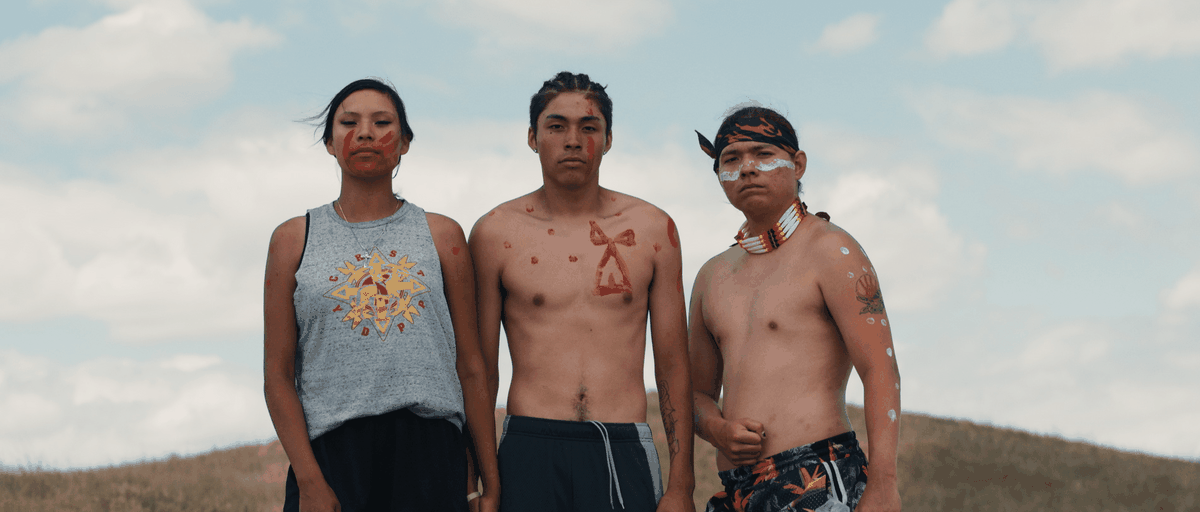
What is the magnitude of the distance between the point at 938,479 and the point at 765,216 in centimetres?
1370

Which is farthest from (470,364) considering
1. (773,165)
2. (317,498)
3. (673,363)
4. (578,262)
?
(773,165)

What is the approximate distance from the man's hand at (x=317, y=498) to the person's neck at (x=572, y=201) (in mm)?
2008

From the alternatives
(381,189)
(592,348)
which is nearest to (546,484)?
(592,348)

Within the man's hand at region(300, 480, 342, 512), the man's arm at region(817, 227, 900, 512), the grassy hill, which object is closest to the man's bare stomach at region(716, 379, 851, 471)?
the man's arm at region(817, 227, 900, 512)

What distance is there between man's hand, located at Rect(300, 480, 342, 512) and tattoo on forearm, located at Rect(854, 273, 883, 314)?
2.80 m

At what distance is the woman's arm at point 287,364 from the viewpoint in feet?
14.8

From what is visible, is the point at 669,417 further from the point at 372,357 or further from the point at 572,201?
the point at 372,357

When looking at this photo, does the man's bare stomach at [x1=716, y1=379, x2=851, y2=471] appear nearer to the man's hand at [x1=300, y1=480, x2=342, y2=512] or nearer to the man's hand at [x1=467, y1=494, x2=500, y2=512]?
the man's hand at [x1=467, y1=494, x2=500, y2=512]

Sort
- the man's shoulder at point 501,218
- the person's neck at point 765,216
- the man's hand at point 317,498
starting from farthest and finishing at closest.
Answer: the man's shoulder at point 501,218
the person's neck at point 765,216
the man's hand at point 317,498

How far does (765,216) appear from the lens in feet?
17.5

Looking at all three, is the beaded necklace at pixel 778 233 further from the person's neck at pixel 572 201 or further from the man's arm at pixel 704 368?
the person's neck at pixel 572 201

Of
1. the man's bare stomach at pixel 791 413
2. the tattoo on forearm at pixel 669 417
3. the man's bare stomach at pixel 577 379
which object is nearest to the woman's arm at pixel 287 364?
the man's bare stomach at pixel 577 379

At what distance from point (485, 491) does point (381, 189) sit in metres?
1.69

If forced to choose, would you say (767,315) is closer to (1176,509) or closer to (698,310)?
(698,310)
